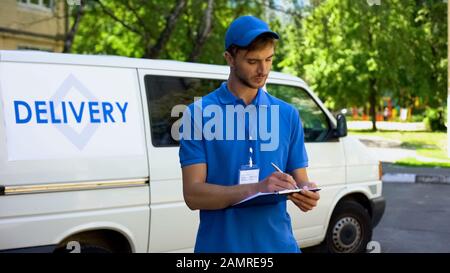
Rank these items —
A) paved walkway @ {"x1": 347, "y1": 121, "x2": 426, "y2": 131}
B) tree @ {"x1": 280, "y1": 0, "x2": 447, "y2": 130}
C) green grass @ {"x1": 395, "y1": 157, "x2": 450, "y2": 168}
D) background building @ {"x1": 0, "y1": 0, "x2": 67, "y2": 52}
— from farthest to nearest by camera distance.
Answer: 1. paved walkway @ {"x1": 347, "y1": 121, "x2": 426, "y2": 131}
2. tree @ {"x1": 280, "y1": 0, "x2": 447, "y2": 130}
3. background building @ {"x1": 0, "y1": 0, "x2": 67, "y2": 52}
4. green grass @ {"x1": 395, "y1": 157, "x2": 450, "y2": 168}

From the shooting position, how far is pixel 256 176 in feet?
7.27

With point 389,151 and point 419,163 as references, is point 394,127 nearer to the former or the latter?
point 389,151

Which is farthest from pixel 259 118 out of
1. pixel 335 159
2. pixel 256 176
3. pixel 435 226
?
pixel 435 226

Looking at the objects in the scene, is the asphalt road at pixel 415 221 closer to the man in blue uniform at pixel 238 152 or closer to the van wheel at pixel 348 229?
the van wheel at pixel 348 229

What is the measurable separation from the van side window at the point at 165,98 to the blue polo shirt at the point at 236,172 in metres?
2.26

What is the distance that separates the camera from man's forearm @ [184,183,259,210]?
2061 mm

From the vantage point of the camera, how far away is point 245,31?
7.11 feet

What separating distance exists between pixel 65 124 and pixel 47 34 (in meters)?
16.9

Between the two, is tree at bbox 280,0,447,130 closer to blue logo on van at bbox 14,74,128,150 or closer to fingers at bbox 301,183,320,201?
blue logo on van at bbox 14,74,128,150

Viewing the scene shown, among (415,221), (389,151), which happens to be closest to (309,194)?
(415,221)

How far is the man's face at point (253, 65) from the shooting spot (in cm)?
218

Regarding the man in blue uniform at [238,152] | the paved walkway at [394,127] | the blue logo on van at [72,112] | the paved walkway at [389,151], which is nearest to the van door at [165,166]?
the blue logo on van at [72,112]

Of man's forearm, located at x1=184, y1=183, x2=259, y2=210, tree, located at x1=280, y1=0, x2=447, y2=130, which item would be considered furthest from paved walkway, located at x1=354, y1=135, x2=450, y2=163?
man's forearm, located at x1=184, y1=183, x2=259, y2=210

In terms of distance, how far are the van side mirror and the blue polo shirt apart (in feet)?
10.7
